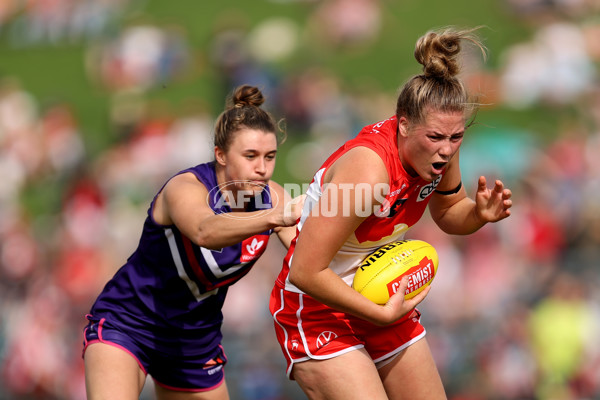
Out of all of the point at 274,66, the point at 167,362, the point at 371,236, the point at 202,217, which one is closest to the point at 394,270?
the point at 371,236

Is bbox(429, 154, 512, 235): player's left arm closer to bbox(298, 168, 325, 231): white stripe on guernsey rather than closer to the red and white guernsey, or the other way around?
the red and white guernsey

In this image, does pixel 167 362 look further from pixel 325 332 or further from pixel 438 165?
pixel 438 165

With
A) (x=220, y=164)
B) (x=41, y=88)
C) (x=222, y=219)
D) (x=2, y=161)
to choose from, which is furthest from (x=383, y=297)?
(x=41, y=88)

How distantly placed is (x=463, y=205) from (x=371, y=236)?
68 centimetres

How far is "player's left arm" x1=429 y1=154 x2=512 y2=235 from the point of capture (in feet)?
11.5

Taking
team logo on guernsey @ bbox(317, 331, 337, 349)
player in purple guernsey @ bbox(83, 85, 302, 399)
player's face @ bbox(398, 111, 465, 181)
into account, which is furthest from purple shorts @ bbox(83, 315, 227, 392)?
player's face @ bbox(398, 111, 465, 181)

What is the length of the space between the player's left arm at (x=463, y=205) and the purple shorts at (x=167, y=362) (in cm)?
154

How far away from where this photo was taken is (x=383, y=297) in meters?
3.20

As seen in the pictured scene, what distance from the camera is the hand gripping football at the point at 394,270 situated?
3201mm

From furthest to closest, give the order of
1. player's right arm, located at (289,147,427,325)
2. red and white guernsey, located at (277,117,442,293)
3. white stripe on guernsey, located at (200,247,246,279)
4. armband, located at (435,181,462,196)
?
white stripe on guernsey, located at (200,247,246,279) → armband, located at (435,181,462,196) → red and white guernsey, located at (277,117,442,293) → player's right arm, located at (289,147,427,325)

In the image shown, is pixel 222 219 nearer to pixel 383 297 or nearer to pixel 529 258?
pixel 383 297

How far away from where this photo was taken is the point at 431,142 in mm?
3053

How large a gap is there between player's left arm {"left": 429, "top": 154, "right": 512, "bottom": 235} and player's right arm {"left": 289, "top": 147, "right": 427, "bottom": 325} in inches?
27.5

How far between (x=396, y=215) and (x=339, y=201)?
401 mm
